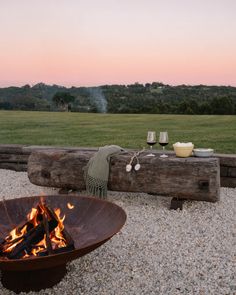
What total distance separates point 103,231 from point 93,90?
16819 mm

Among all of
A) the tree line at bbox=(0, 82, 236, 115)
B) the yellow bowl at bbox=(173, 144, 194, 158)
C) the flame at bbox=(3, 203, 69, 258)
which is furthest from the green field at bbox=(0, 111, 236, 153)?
the flame at bbox=(3, 203, 69, 258)

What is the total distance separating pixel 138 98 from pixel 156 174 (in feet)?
48.0

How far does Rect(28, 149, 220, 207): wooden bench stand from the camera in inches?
192

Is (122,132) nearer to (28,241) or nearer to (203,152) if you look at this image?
(203,152)

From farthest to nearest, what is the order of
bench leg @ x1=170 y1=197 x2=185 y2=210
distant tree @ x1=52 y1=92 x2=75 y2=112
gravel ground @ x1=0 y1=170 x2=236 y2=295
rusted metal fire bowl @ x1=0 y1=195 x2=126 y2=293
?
distant tree @ x1=52 y1=92 x2=75 y2=112 < bench leg @ x1=170 y1=197 x2=185 y2=210 < gravel ground @ x1=0 y1=170 x2=236 y2=295 < rusted metal fire bowl @ x1=0 y1=195 x2=126 y2=293

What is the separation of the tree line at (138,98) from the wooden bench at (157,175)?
1367 centimetres

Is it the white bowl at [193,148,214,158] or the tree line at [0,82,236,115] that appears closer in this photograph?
the white bowl at [193,148,214,158]

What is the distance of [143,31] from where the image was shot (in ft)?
35.0

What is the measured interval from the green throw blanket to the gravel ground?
42cm

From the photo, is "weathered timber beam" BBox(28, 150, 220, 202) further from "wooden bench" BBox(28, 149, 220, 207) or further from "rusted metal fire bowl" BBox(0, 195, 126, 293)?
"rusted metal fire bowl" BBox(0, 195, 126, 293)

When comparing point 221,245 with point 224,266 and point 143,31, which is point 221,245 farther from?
point 143,31

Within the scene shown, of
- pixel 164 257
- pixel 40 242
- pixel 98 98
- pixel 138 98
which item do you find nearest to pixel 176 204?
pixel 164 257

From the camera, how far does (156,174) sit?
502cm

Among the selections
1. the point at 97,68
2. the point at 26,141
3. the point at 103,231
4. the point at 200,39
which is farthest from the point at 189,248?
the point at 97,68
